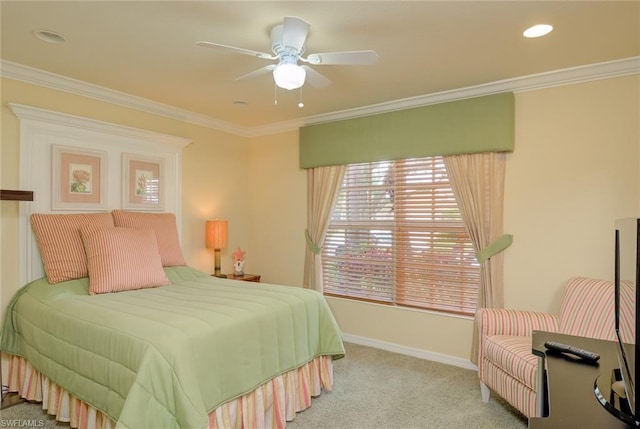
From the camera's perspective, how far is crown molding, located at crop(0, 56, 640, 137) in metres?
2.76

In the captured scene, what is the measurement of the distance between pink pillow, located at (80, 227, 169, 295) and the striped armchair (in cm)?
263

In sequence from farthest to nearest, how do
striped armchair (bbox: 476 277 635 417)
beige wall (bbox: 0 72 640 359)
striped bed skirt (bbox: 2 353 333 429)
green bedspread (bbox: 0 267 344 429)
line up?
1. beige wall (bbox: 0 72 640 359)
2. striped armchair (bbox: 476 277 635 417)
3. striped bed skirt (bbox: 2 353 333 429)
4. green bedspread (bbox: 0 267 344 429)

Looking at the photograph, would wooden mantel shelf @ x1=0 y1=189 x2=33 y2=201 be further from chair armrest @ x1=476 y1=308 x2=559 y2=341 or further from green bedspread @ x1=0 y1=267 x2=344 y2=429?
chair armrest @ x1=476 y1=308 x2=559 y2=341

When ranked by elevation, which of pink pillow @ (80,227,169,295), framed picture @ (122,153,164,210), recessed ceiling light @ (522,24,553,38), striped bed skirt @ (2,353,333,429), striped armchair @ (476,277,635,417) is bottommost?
striped bed skirt @ (2,353,333,429)

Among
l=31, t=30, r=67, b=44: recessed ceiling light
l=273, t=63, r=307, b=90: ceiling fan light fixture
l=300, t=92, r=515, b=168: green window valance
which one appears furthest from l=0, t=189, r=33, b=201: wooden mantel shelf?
l=300, t=92, r=515, b=168: green window valance

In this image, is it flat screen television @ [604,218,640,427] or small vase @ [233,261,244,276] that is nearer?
flat screen television @ [604,218,640,427]

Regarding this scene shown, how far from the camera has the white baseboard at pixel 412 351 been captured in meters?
3.35

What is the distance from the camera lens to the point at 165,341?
5.87ft

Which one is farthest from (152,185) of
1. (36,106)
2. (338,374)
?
(338,374)

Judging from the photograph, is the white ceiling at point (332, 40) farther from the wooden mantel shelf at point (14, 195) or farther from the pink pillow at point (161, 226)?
the pink pillow at point (161, 226)

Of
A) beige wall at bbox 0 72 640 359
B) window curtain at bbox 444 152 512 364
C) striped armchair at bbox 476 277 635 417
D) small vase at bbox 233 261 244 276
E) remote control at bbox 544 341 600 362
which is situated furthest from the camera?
small vase at bbox 233 261 244 276

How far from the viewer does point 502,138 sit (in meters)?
3.12

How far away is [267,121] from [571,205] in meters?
3.28

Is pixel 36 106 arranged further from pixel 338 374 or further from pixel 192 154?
pixel 338 374
